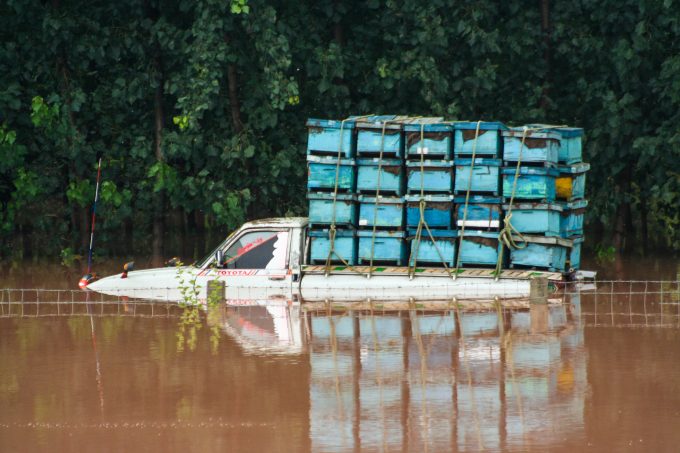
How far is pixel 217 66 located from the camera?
78.3 ft

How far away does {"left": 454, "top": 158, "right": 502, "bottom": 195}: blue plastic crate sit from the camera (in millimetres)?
18078

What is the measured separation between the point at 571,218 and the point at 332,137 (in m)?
3.84

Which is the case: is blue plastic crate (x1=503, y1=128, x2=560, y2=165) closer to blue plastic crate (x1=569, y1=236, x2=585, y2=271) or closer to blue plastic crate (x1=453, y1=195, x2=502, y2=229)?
blue plastic crate (x1=453, y1=195, x2=502, y2=229)

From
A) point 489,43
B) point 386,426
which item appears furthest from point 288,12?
point 386,426

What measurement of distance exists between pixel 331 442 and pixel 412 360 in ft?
12.1

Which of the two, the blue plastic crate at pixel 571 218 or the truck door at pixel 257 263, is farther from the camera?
the blue plastic crate at pixel 571 218

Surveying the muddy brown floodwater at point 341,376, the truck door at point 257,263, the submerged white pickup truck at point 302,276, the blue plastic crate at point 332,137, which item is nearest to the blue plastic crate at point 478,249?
the submerged white pickup truck at point 302,276

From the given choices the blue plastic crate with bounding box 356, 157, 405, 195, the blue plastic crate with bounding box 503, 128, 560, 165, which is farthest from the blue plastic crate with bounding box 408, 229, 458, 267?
the blue plastic crate with bounding box 503, 128, 560, 165

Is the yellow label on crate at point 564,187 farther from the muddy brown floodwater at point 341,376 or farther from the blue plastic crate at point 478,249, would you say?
the muddy brown floodwater at point 341,376

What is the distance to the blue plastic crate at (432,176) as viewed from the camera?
59.7 ft

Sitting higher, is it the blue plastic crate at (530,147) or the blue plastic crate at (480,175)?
the blue plastic crate at (530,147)

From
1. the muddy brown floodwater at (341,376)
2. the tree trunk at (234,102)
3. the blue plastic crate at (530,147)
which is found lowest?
the muddy brown floodwater at (341,376)

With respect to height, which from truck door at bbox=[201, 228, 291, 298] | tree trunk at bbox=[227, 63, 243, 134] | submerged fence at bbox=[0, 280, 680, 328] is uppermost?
tree trunk at bbox=[227, 63, 243, 134]

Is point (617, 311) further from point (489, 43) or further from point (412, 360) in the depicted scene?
point (489, 43)
